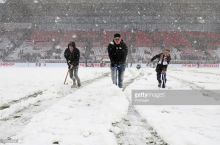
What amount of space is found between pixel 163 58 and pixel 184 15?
4077 cm

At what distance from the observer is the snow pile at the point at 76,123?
4.40 m

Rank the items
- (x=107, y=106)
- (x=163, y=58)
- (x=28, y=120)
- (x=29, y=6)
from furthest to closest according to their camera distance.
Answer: (x=29, y=6), (x=163, y=58), (x=107, y=106), (x=28, y=120)

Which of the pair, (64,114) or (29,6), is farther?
(29,6)

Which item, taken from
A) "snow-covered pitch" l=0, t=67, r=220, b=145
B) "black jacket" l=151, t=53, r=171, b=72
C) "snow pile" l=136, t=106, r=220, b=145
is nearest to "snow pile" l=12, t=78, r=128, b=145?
"snow-covered pitch" l=0, t=67, r=220, b=145

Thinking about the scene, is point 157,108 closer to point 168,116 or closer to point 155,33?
point 168,116

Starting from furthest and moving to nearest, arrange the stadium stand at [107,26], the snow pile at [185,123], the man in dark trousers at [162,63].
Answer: the stadium stand at [107,26] → the man in dark trousers at [162,63] → the snow pile at [185,123]

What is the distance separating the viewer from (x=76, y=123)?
5434 millimetres

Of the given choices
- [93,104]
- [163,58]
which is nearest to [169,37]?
[163,58]

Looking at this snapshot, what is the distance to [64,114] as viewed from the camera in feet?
20.5

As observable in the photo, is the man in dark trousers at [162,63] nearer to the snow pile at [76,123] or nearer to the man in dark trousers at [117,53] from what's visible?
the man in dark trousers at [117,53]

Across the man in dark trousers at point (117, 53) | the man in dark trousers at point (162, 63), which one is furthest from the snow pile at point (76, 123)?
the man in dark trousers at point (162, 63)

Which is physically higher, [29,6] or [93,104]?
[29,6]

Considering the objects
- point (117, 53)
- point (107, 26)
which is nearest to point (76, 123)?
point (117, 53)

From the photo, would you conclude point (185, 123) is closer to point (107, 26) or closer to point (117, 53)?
point (117, 53)
